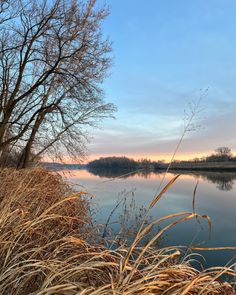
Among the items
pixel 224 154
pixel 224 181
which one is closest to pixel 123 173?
pixel 224 181

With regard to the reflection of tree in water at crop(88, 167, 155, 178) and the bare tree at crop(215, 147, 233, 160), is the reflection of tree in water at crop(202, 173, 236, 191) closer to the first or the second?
the reflection of tree in water at crop(88, 167, 155, 178)

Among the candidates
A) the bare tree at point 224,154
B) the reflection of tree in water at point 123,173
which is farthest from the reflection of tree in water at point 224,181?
the bare tree at point 224,154

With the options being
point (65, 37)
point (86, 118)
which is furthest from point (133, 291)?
point (86, 118)

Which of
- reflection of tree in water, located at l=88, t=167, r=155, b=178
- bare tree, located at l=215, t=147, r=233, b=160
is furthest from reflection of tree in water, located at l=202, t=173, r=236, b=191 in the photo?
bare tree, located at l=215, t=147, r=233, b=160

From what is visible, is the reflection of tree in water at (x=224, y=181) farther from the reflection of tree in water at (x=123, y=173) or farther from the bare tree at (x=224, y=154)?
the bare tree at (x=224, y=154)

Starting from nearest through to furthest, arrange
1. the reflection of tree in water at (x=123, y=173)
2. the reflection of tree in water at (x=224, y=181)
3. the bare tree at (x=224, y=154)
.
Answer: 1. the reflection of tree in water at (x=123, y=173)
2. the reflection of tree in water at (x=224, y=181)
3. the bare tree at (x=224, y=154)

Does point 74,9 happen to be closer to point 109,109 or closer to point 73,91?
point 73,91

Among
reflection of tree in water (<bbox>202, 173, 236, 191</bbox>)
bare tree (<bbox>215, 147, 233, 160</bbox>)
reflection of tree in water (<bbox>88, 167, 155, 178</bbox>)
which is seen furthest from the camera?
bare tree (<bbox>215, 147, 233, 160</bbox>)

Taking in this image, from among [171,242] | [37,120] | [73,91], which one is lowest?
[171,242]

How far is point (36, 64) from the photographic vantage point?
12641 millimetres

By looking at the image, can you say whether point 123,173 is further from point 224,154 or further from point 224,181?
point 224,154

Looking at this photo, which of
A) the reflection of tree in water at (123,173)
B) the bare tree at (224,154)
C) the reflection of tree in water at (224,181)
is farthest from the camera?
the bare tree at (224,154)

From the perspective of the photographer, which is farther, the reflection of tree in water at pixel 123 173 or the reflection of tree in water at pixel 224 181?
the reflection of tree in water at pixel 224 181

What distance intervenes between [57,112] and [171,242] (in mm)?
6995
